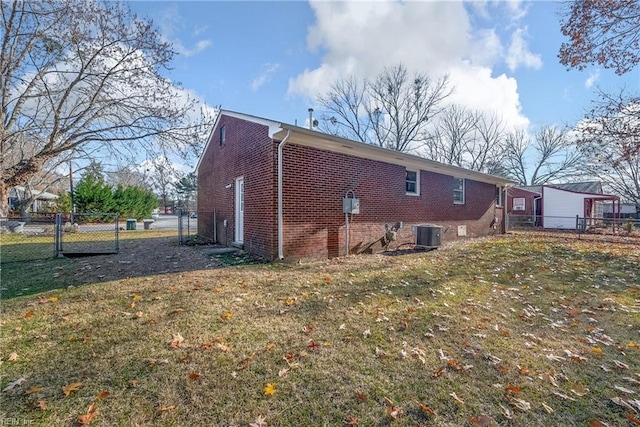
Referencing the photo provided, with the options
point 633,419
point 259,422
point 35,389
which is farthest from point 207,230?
point 633,419

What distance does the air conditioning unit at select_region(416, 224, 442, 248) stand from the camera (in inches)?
387

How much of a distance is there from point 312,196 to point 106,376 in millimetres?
5927

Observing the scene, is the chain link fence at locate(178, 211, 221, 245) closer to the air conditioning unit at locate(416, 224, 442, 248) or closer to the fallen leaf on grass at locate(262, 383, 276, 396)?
the air conditioning unit at locate(416, 224, 442, 248)

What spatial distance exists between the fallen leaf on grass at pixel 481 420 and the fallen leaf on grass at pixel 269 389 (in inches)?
60.6

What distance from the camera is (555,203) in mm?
24281

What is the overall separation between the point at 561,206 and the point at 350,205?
23.9m

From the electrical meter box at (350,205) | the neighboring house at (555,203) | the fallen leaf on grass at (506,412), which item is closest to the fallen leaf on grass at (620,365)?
the fallen leaf on grass at (506,412)

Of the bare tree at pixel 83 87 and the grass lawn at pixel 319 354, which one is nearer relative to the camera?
the grass lawn at pixel 319 354

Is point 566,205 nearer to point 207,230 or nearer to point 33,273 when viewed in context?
point 207,230

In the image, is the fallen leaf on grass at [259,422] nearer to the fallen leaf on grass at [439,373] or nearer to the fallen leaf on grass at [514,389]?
the fallen leaf on grass at [439,373]

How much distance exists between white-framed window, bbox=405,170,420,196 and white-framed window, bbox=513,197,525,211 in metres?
20.8

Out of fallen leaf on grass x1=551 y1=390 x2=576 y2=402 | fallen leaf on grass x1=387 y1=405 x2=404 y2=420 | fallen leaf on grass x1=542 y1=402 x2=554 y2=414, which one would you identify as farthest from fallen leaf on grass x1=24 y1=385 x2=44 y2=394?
fallen leaf on grass x1=551 y1=390 x2=576 y2=402

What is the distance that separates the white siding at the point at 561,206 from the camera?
22.8 m

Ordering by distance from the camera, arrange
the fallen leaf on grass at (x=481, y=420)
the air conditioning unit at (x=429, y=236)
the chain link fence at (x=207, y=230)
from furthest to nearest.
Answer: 1. the chain link fence at (x=207, y=230)
2. the air conditioning unit at (x=429, y=236)
3. the fallen leaf on grass at (x=481, y=420)
